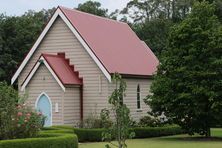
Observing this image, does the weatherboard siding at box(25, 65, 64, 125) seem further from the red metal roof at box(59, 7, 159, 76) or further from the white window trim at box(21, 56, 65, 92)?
the red metal roof at box(59, 7, 159, 76)

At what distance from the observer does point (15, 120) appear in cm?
2214

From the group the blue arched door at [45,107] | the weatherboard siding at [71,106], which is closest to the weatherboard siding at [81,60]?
the weatherboard siding at [71,106]

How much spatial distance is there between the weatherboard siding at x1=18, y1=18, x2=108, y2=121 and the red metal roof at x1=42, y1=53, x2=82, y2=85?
1.17ft

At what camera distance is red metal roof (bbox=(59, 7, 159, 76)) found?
120 ft

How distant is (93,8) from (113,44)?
36187mm

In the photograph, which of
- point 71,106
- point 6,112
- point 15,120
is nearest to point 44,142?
point 15,120

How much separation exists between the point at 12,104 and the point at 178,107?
11.9 metres

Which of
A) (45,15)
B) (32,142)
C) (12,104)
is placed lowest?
(32,142)

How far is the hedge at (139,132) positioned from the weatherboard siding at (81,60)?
3273mm

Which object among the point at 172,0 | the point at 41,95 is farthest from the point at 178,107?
the point at 172,0

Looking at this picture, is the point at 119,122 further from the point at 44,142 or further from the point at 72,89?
the point at 72,89

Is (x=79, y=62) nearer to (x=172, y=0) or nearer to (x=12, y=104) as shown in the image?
(x=12, y=104)

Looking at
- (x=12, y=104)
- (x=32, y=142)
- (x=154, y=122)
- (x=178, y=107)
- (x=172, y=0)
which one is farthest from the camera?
(x=172, y=0)

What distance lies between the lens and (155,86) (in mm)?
32500
